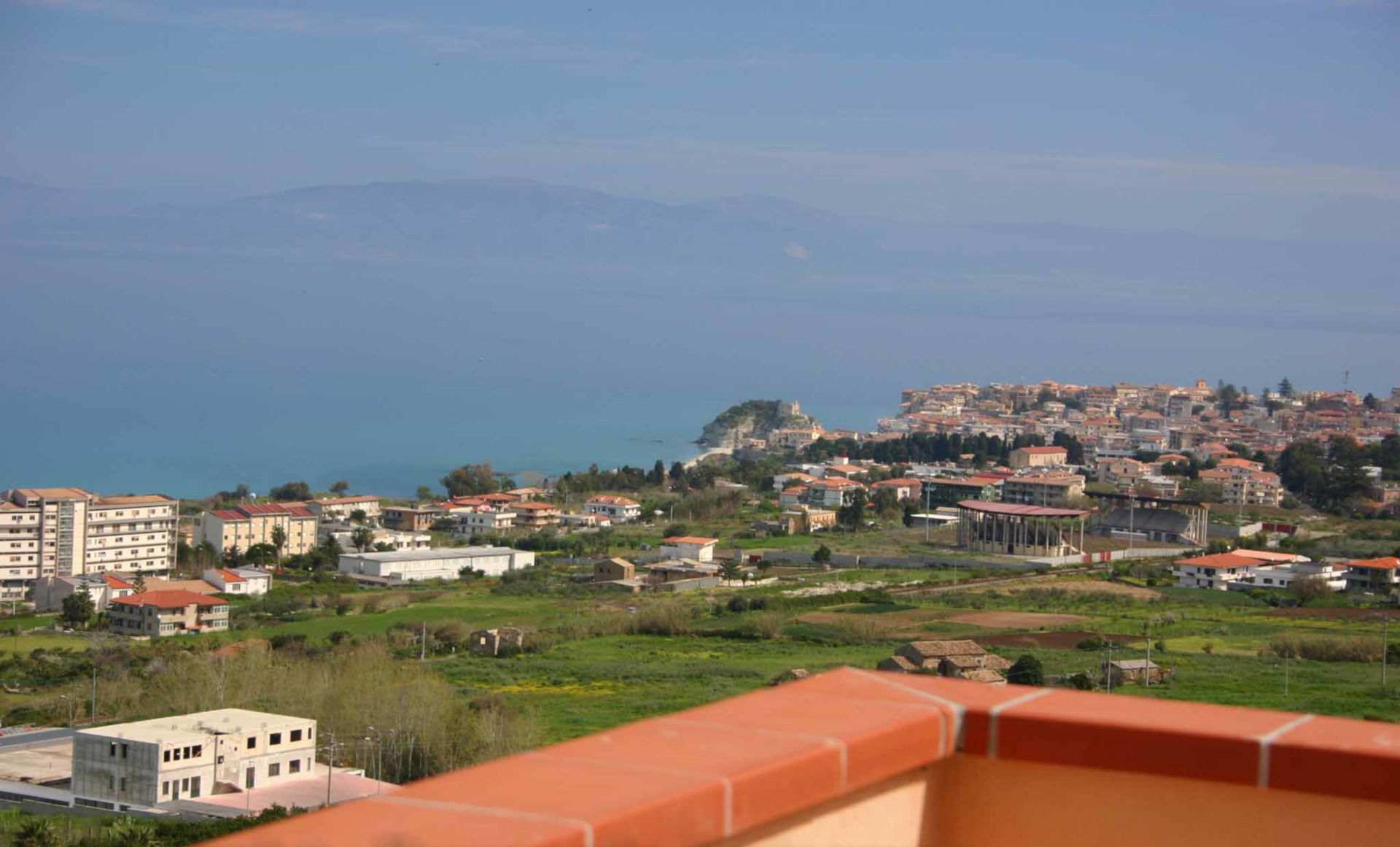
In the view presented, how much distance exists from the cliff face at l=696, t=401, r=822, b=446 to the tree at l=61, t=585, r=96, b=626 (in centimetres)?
5028

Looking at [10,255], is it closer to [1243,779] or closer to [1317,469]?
[1317,469]

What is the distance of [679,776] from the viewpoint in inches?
44.6

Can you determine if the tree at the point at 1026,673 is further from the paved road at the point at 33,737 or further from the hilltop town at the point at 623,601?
the paved road at the point at 33,737

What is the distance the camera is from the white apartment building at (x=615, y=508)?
4434 cm

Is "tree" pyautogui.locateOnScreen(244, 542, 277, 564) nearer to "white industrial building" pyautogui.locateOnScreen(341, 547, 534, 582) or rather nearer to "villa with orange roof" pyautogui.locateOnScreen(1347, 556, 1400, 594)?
"white industrial building" pyautogui.locateOnScreen(341, 547, 534, 582)

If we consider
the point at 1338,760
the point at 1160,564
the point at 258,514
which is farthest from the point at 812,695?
the point at 258,514

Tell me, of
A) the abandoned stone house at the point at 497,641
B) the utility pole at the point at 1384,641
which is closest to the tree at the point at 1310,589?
the utility pole at the point at 1384,641

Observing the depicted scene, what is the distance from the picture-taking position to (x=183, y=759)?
42.0 feet

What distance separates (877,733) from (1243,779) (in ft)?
1.10

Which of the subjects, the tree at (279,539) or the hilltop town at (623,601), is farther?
the tree at (279,539)

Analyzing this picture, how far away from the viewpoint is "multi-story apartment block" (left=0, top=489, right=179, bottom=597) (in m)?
32.5

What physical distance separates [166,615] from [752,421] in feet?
177

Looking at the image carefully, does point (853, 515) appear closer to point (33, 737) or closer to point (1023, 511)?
point (1023, 511)

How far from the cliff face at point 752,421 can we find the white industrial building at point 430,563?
41494mm
